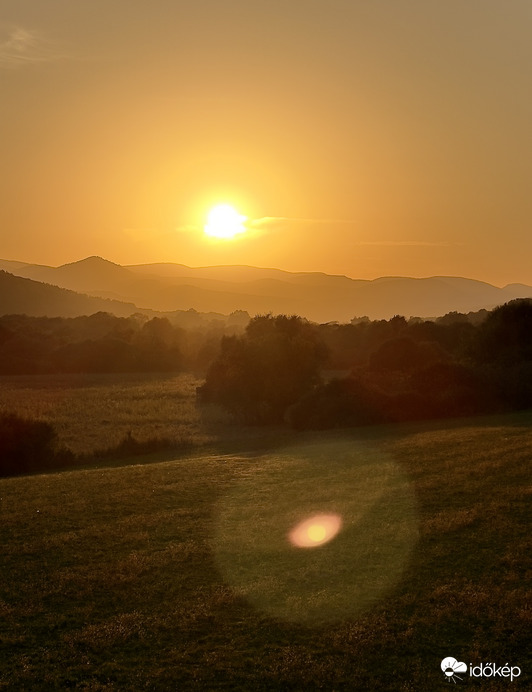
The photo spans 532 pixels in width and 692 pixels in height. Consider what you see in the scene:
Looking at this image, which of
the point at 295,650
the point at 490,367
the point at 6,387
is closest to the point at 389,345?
the point at 490,367

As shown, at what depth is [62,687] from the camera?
370 inches

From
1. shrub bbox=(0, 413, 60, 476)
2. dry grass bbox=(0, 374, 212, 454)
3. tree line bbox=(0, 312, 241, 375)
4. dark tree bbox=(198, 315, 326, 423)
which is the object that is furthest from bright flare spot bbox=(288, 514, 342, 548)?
tree line bbox=(0, 312, 241, 375)

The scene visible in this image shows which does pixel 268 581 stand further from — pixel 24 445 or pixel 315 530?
pixel 24 445

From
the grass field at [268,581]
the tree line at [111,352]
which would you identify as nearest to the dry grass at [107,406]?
the tree line at [111,352]

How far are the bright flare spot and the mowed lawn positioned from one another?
23 cm

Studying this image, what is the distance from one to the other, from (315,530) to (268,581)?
3.45 meters

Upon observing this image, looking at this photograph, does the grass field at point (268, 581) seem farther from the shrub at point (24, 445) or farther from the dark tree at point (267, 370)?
the dark tree at point (267, 370)

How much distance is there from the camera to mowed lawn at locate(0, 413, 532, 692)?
9.73m

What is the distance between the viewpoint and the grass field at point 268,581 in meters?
9.73

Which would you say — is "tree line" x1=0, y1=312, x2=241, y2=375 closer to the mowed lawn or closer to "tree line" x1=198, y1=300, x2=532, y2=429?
"tree line" x1=198, y1=300, x2=532, y2=429

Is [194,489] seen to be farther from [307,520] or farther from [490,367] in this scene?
[490,367]

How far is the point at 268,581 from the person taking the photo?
1284cm

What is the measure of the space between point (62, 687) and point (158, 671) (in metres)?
1.32

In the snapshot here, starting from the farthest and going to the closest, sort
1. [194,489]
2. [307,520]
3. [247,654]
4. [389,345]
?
[389,345] < [194,489] < [307,520] < [247,654]
